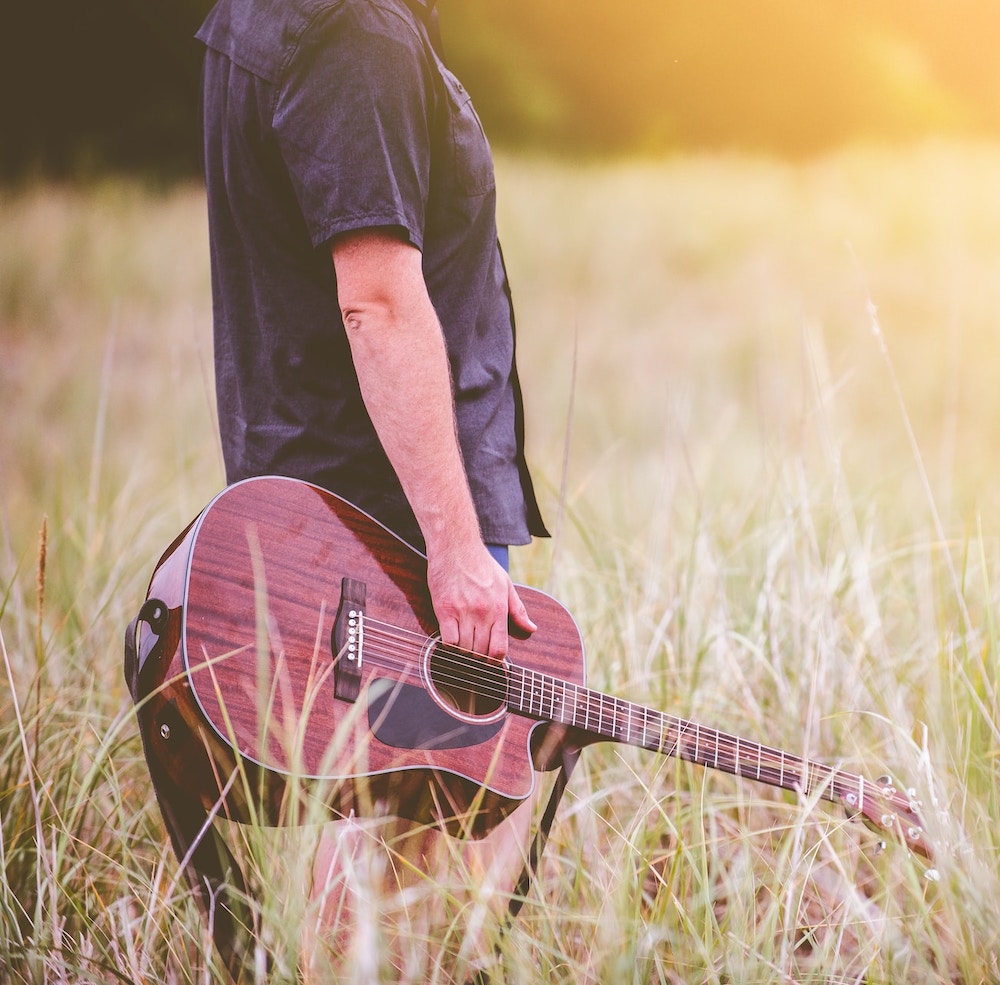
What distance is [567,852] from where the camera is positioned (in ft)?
4.66

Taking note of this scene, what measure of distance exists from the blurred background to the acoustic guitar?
1366 mm

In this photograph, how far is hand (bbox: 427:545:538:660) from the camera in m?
1.07

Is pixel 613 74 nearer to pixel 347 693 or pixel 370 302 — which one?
pixel 370 302

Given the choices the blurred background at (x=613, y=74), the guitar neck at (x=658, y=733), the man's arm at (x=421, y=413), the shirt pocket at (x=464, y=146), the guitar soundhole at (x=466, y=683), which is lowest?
the guitar neck at (x=658, y=733)

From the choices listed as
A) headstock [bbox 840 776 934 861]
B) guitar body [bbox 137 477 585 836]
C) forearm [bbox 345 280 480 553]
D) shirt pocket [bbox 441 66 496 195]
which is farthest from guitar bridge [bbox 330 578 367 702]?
headstock [bbox 840 776 934 861]

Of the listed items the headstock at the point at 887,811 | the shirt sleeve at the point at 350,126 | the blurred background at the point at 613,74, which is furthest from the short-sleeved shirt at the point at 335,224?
the blurred background at the point at 613,74

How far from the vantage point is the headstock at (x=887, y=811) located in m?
1.17

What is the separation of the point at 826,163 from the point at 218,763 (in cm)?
304

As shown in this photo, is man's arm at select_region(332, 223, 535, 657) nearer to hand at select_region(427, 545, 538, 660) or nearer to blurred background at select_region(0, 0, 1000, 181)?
hand at select_region(427, 545, 538, 660)

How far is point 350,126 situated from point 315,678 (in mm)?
588

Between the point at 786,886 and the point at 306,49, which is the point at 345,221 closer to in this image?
the point at 306,49

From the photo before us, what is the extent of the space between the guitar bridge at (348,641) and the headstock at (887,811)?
65cm

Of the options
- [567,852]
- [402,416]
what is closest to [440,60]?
[402,416]

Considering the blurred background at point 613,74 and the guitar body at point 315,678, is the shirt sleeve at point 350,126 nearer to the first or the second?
the guitar body at point 315,678
